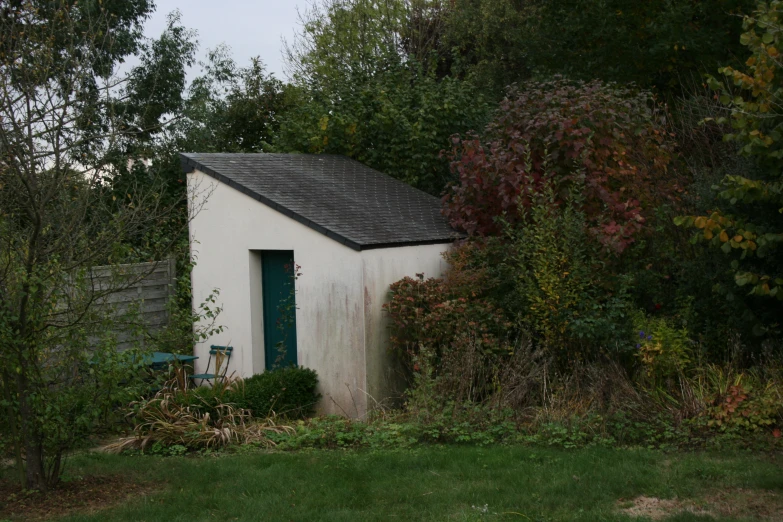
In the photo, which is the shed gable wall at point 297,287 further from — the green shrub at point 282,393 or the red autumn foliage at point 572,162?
the red autumn foliage at point 572,162

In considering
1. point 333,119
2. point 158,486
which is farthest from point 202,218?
point 158,486

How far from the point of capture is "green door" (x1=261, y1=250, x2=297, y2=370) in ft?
39.9

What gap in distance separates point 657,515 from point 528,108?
920 cm

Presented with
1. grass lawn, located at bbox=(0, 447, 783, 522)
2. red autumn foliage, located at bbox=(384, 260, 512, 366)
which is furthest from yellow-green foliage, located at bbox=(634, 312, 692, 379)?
grass lawn, located at bbox=(0, 447, 783, 522)

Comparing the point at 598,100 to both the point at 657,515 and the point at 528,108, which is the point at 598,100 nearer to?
the point at 528,108

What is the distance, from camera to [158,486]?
24.6 ft

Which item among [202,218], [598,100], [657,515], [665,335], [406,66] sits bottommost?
[657,515]

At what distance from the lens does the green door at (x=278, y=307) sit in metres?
12.2

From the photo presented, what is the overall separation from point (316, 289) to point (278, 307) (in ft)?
3.61

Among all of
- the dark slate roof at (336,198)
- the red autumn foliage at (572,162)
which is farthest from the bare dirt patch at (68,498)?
the red autumn foliage at (572,162)

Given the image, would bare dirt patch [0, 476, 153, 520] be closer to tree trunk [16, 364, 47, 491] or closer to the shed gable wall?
tree trunk [16, 364, 47, 491]

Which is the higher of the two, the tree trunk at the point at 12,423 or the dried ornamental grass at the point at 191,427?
the tree trunk at the point at 12,423

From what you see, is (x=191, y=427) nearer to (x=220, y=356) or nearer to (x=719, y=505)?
(x=220, y=356)

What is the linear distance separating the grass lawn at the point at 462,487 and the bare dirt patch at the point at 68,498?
0.07 m
